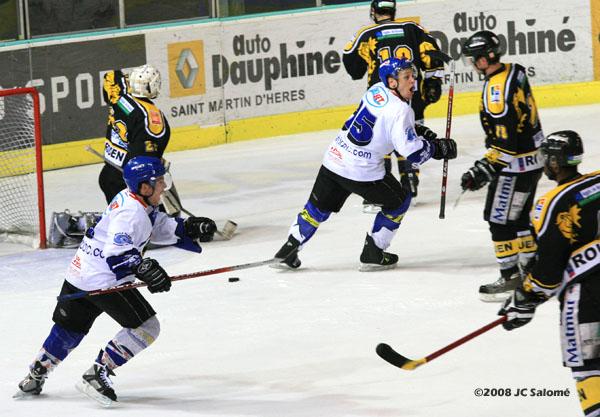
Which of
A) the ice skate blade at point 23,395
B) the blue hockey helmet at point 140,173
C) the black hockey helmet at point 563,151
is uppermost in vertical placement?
the black hockey helmet at point 563,151

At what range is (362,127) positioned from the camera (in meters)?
7.68

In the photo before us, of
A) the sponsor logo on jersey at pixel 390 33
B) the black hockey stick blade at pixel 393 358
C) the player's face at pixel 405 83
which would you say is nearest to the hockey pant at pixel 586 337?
the black hockey stick blade at pixel 393 358

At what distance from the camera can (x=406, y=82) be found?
757cm

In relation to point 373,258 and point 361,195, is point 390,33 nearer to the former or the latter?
point 361,195

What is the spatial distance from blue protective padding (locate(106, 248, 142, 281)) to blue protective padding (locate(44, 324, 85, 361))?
0.41 metres

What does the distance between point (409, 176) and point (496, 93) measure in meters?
2.88

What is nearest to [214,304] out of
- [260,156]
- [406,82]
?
[406,82]

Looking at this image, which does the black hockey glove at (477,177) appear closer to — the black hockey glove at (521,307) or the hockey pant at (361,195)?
the hockey pant at (361,195)

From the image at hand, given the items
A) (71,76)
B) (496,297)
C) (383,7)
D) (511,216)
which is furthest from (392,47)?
(71,76)

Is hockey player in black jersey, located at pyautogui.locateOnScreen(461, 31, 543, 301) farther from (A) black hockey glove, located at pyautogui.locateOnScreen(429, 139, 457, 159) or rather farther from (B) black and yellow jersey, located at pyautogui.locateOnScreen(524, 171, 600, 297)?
Answer: (B) black and yellow jersey, located at pyautogui.locateOnScreen(524, 171, 600, 297)

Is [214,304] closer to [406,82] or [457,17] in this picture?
[406,82]

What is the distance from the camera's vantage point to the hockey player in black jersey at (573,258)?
181 inches

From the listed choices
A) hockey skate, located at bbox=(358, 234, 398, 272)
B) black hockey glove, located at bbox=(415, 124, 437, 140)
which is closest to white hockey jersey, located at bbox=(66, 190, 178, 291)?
hockey skate, located at bbox=(358, 234, 398, 272)

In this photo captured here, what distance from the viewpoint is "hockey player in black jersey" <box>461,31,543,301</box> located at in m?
6.92
